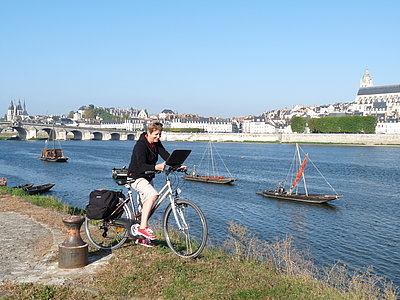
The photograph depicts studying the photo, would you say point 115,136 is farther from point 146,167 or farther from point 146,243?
point 146,167

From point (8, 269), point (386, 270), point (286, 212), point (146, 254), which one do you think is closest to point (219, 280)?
point (146, 254)

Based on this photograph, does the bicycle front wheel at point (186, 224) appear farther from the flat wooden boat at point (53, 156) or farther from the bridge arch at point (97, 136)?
the bridge arch at point (97, 136)

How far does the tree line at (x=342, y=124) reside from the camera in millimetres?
135875

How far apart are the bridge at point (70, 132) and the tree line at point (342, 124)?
6433 cm

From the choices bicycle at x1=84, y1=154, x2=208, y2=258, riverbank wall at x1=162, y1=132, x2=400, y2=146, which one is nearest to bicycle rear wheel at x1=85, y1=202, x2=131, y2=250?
bicycle at x1=84, y1=154, x2=208, y2=258

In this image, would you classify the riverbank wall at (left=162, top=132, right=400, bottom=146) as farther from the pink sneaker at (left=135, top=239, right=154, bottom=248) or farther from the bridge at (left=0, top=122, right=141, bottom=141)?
the pink sneaker at (left=135, top=239, right=154, bottom=248)

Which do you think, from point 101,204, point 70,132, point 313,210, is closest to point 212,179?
point 313,210

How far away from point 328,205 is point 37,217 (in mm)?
25119

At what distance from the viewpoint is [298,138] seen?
14012cm

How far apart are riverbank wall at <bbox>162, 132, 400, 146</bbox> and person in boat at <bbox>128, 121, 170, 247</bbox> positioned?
12555cm

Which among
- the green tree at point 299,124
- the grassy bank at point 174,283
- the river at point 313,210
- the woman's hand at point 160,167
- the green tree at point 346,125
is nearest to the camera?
the grassy bank at point 174,283

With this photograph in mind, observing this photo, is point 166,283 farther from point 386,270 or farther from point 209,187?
point 209,187

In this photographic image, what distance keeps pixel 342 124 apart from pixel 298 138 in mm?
14760

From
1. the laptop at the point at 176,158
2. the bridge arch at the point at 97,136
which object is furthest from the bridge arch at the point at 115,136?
the laptop at the point at 176,158
